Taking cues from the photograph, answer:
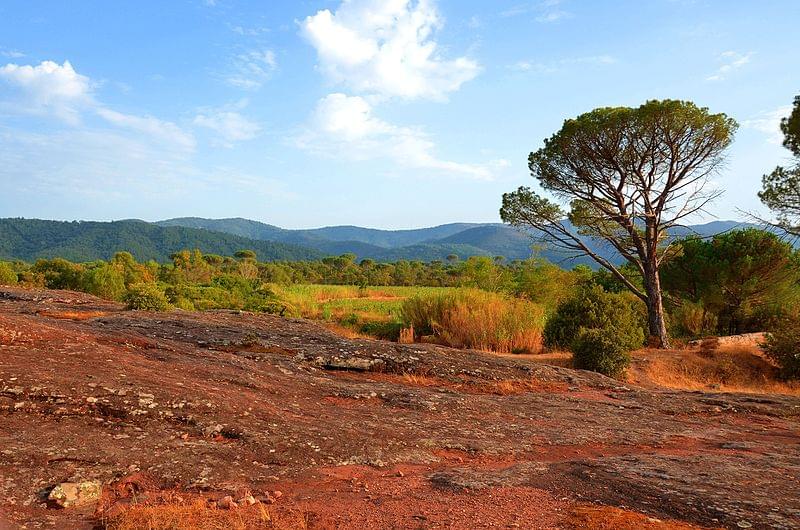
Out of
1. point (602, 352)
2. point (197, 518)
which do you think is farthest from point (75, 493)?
point (602, 352)

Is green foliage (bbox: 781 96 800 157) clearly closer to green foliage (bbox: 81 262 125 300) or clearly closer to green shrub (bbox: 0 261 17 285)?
green foliage (bbox: 81 262 125 300)

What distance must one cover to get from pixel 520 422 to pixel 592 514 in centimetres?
A: 315

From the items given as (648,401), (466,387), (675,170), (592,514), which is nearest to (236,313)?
(466,387)

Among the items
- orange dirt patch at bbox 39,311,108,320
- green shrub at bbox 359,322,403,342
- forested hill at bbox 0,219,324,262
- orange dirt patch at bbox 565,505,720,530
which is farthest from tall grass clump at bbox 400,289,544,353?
forested hill at bbox 0,219,324,262

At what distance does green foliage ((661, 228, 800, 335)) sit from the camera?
2188 centimetres

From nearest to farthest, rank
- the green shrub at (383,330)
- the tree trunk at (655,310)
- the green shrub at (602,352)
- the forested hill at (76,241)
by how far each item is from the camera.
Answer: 1. the green shrub at (602,352)
2. the tree trunk at (655,310)
3. the green shrub at (383,330)
4. the forested hill at (76,241)

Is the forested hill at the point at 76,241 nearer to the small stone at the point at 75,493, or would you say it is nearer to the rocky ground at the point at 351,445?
the rocky ground at the point at 351,445

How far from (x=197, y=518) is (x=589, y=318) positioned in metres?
14.1

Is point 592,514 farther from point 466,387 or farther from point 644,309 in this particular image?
point 644,309

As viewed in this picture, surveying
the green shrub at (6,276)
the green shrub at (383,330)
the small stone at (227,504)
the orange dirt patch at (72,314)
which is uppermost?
the orange dirt patch at (72,314)

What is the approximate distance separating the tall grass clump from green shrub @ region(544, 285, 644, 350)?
739mm

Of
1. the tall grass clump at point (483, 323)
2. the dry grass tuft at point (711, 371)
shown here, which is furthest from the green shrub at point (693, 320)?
the tall grass clump at point (483, 323)

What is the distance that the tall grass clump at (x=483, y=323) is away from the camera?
16.1 metres

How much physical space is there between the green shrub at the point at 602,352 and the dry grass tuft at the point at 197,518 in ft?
36.7
